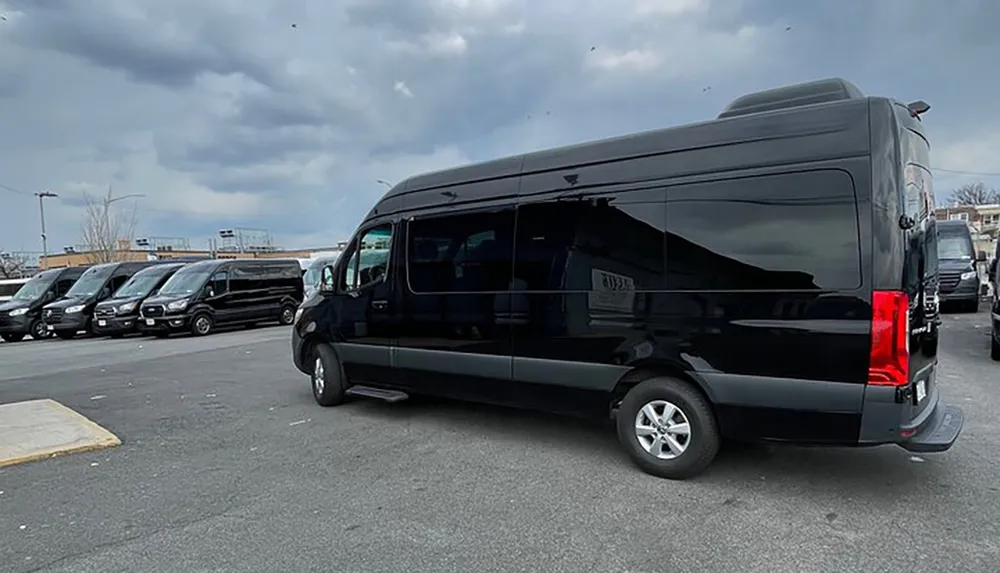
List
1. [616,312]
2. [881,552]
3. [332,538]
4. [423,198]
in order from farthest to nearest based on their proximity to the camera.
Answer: [423,198] → [616,312] → [332,538] → [881,552]

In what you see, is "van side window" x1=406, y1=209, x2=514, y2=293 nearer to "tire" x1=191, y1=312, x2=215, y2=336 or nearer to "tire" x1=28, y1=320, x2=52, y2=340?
"tire" x1=191, y1=312, x2=215, y2=336

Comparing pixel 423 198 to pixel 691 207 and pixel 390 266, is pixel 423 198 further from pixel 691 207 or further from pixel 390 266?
pixel 691 207

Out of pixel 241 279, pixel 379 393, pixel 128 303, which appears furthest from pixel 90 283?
pixel 379 393

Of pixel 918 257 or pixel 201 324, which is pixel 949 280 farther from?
pixel 201 324

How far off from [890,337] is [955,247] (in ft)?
47.2

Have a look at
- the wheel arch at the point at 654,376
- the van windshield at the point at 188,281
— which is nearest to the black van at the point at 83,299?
the van windshield at the point at 188,281

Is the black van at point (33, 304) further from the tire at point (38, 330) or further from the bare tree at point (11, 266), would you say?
the bare tree at point (11, 266)

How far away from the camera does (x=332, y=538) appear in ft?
11.6

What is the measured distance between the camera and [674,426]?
4.36m

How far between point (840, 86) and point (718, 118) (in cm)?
95

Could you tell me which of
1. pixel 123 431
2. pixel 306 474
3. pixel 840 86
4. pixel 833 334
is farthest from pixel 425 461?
pixel 840 86

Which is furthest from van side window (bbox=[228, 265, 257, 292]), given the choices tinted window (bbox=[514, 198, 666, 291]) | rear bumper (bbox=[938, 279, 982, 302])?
rear bumper (bbox=[938, 279, 982, 302])

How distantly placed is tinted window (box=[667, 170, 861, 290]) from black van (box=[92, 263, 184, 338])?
57.1 feet

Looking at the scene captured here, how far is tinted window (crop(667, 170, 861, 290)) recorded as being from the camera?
12.2 feet
